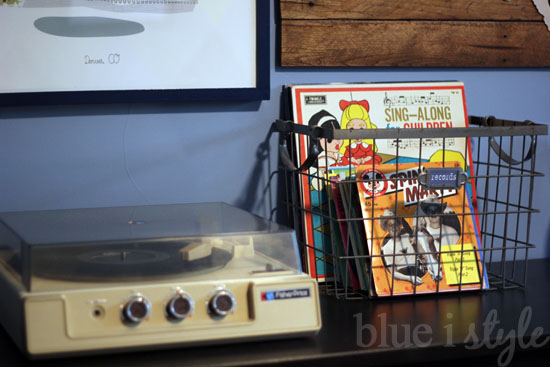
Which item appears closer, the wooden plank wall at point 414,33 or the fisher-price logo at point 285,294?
the fisher-price logo at point 285,294

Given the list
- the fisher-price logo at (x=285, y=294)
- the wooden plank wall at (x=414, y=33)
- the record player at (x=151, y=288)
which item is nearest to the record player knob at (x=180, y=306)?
the record player at (x=151, y=288)

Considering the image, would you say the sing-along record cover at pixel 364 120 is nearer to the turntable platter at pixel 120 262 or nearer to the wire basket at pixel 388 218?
the wire basket at pixel 388 218

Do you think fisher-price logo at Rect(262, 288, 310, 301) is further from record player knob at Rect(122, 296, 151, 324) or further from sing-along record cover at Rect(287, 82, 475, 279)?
sing-along record cover at Rect(287, 82, 475, 279)

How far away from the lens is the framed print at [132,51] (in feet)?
4.25

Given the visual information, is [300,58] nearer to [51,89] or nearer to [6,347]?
[51,89]

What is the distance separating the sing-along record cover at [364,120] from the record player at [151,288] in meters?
0.31

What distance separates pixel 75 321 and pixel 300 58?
733mm

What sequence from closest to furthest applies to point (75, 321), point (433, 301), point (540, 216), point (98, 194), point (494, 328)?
point (75, 321) → point (494, 328) → point (433, 301) → point (98, 194) → point (540, 216)

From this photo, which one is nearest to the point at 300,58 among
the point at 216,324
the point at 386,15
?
the point at 386,15

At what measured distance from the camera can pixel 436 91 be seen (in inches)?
59.2

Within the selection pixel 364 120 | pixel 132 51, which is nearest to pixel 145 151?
pixel 132 51

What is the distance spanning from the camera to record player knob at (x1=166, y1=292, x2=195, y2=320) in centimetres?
96

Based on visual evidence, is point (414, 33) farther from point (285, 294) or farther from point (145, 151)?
point (285, 294)

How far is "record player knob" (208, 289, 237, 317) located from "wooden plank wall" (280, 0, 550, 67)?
0.60 meters
